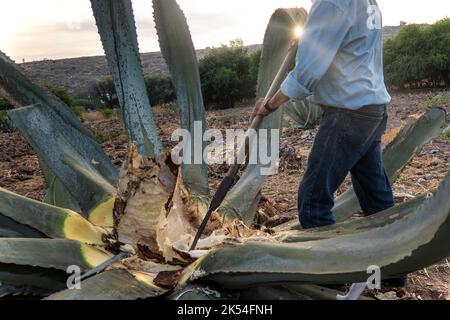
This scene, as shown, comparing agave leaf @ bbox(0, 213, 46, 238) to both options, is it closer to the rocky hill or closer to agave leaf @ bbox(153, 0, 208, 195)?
agave leaf @ bbox(153, 0, 208, 195)

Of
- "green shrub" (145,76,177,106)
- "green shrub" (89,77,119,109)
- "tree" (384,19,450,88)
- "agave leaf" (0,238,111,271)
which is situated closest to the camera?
"agave leaf" (0,238,111,271)

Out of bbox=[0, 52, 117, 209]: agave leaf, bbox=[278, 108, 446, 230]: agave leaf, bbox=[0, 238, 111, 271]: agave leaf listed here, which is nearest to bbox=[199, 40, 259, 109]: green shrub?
bbox=[278, 108, 446, 230]: agave leaf

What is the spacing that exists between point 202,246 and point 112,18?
96cm

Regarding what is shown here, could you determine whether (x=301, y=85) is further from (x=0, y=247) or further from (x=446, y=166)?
(x=446, y=166)

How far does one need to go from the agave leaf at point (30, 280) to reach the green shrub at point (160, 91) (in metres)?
14.5

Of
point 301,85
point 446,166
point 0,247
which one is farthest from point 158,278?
point 446,166

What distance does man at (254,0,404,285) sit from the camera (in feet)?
6.35

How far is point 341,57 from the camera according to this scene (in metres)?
2.08

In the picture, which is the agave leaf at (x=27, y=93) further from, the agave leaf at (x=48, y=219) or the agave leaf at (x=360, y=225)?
the agave leaf at (x=360, y=225)

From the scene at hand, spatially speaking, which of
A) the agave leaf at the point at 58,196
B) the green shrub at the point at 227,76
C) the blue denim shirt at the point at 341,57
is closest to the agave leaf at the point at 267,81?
the blue denim shirt at the point at 341,57

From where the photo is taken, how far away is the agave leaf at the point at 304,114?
650 cm

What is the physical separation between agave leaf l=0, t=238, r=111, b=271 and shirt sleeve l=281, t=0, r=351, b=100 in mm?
929

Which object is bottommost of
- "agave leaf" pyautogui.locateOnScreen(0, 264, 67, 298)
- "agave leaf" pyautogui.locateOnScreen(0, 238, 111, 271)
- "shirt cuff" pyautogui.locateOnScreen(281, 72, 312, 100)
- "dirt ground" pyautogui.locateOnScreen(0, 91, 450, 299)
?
"dirt ground" pyautogui.locateOnScreen(0, 91, 450, 299)

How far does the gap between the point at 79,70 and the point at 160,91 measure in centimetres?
844
